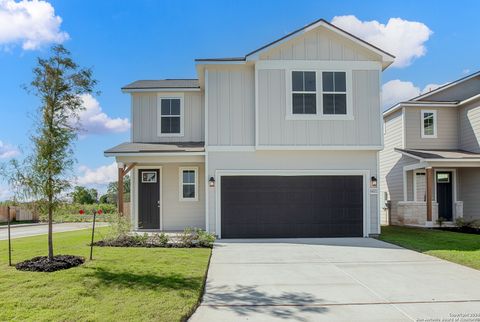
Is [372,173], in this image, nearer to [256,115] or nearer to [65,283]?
[256,115]

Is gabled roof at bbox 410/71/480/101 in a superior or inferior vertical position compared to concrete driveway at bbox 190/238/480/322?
superior

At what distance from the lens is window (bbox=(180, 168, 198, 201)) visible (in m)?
13.8

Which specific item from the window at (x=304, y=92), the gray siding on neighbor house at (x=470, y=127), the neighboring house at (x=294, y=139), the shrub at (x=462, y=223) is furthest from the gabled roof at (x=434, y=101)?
the window at (x=304, y=92)

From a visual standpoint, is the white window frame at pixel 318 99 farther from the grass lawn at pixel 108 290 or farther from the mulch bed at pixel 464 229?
the mulch bed at pixel 464 229

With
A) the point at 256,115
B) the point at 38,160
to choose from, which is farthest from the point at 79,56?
the point at 256,115

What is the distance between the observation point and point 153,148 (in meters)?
12.6

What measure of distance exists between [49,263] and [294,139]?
7.48 meters

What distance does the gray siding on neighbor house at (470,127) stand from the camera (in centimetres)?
1571

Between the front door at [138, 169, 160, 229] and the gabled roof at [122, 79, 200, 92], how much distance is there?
3.01 m

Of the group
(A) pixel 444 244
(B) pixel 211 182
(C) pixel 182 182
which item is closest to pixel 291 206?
Result: (B) pixel 211 182

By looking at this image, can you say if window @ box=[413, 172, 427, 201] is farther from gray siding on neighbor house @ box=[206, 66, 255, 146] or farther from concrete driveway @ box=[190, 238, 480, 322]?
gray siding on neighbor house @ box=[206, 66, 255, 146]

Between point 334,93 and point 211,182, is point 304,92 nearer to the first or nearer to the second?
point 334,93

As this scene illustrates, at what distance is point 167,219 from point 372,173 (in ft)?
23.6

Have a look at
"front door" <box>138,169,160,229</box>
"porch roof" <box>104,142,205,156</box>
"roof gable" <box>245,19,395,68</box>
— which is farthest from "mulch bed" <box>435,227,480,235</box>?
"front door" <box>138,169,160,229</box>
